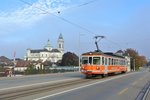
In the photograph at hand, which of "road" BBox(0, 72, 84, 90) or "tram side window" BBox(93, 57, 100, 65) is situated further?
"tram side window" BBox(93, 57, 100, 65)

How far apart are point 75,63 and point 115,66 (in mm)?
113906

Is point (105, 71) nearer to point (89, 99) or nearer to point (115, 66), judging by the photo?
point (115, 66)

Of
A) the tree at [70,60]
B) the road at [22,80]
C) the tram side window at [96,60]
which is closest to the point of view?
the road at [22,80]

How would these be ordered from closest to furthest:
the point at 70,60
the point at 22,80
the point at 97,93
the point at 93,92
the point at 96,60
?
the point at 97,93
the point at 93,92
the point at 22,80
the point at 96,60
the point at 70,60

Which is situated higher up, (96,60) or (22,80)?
(96,60)

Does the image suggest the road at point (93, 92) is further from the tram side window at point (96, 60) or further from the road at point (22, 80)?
the tram side window at point (96, 60)

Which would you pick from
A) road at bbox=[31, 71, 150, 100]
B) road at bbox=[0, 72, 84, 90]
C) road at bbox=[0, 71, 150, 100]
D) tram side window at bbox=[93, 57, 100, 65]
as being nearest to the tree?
road at bbox=[0, 72, 84, 90]

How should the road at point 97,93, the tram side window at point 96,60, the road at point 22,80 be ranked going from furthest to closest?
the tram side window at point 96,60, the road at point 22,80, the road at point 97,93

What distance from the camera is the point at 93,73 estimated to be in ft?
146

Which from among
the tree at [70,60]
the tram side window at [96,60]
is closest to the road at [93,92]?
the tram side window at [96,60]

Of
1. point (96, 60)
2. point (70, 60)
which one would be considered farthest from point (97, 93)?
point (70, 60)

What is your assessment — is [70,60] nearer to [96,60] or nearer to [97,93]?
[96,60]

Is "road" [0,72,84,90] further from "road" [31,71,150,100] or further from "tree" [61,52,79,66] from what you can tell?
"tree" [61,52,79,66]

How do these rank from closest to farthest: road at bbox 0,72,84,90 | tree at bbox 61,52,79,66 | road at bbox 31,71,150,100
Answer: road at bbox 31,71,150,100, road at bbox 0,72,84,90, tree at bbox 61,52,79,66
